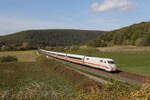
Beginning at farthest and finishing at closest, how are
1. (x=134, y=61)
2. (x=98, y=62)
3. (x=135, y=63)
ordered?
1. (x=134, y=61)
2. (x=135, y=63)
3. (x=98, y=62)

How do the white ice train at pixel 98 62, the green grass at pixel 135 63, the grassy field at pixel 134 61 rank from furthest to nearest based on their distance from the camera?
the grassy field at pixel 134 61 < the green grass at pixel 135 63 < the white ice train at pixel 98 62

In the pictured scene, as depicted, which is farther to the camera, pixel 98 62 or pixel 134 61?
pixel 134 61

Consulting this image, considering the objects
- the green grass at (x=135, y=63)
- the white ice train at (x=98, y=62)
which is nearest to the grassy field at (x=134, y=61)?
the green grass at (x=135, y=63)

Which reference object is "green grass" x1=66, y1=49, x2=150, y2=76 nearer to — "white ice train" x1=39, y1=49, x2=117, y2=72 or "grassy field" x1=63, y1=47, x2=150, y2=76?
"grassy field" x1=63, y1=47, x2=150, y2=76

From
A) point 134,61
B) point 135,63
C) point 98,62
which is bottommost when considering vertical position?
point 134,61

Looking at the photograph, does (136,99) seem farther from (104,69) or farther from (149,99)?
(104,69)

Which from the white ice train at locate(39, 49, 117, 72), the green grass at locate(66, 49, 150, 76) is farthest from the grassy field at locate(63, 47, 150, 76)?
the white ice train at locate(39, 49, 117, 72)

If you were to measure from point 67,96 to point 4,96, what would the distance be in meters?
2.38

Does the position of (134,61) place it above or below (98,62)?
below

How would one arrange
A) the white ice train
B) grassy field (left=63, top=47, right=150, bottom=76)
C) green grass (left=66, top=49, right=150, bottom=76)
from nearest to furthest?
the white ice train
green grass (left=66, top=49, right=150, bottom=76)
grassy field (left=63, top=47, right=150, bottom=76)

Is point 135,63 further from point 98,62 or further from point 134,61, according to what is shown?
point 98,62

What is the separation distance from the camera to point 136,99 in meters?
7.03

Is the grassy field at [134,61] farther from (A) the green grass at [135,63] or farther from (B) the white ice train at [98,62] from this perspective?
(B) the white ice train at [98,62]

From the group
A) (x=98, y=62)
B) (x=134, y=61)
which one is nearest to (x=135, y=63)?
(x=134, y=61)
